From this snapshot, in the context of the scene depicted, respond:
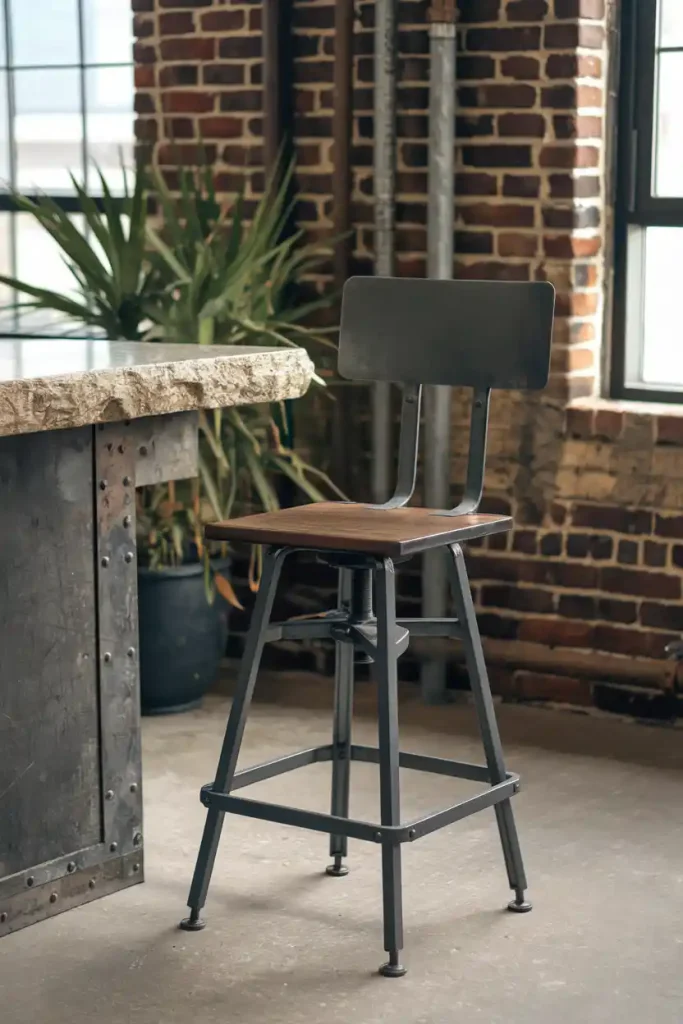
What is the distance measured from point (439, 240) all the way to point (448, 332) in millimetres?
1401

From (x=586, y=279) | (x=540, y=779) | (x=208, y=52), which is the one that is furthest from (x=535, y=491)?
(x=208, y=52)

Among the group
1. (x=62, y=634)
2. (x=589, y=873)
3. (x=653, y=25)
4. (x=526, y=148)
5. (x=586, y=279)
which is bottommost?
(x=589, y=873)

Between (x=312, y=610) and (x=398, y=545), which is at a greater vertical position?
(x=398, y=545)

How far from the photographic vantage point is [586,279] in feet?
15.1

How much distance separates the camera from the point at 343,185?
190 inches

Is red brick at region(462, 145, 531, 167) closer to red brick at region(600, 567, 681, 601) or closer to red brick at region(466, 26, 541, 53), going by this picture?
red brick at region(466, 26, 541, 53)

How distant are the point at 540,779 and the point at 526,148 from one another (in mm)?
1647

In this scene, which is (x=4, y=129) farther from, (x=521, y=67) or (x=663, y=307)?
(x=663, y=307)

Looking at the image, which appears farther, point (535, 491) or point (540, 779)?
point (535, 491)

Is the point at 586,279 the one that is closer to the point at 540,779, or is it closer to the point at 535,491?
the point at 535,491

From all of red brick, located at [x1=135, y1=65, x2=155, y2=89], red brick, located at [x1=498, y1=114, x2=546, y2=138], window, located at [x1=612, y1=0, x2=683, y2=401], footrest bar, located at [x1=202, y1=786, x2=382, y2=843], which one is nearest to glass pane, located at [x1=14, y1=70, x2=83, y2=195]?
red brick, located at [x1=135, y1=65, x2=155, y2=89]

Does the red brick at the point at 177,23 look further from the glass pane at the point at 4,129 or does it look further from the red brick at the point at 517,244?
the red brick at the point at 517,244

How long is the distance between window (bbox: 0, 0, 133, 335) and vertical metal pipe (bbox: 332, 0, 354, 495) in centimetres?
89

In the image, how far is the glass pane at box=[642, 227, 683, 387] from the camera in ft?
15.3
